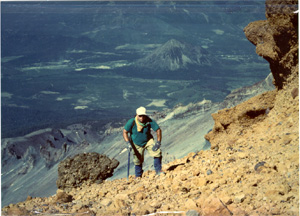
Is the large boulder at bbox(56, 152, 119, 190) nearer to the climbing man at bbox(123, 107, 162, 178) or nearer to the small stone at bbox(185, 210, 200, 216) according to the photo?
the climbing man at bbox(123, 107, 162, 178)

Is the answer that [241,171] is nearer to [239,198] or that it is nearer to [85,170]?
[239,198]

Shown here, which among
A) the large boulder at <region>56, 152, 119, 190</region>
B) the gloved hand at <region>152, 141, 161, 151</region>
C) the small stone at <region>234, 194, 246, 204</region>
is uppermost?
the small stone at <region>234, 194, 246, 204</region>

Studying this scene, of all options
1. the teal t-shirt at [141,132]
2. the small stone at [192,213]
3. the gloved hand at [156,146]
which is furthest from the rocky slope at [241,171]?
the teal t-shirt at [141,132]

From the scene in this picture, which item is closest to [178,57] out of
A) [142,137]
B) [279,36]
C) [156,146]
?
[279,36]

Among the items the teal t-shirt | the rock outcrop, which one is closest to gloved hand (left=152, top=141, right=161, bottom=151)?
the teal t-shirt

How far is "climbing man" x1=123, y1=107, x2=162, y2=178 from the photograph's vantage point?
17.7 feet

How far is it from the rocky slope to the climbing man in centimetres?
25

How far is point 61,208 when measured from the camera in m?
4.55

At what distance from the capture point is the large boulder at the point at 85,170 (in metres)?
6.99

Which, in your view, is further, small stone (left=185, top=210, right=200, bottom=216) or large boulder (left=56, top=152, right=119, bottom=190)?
large boulder (left=56, top=152, right=119, bottom=190)

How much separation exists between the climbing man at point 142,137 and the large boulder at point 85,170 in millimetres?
1376

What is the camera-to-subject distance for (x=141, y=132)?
5.55m

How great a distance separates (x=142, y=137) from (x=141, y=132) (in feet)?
0.27

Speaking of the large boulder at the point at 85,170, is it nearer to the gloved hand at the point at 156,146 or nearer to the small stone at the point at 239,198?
the gloved hand at the point at 156,146
